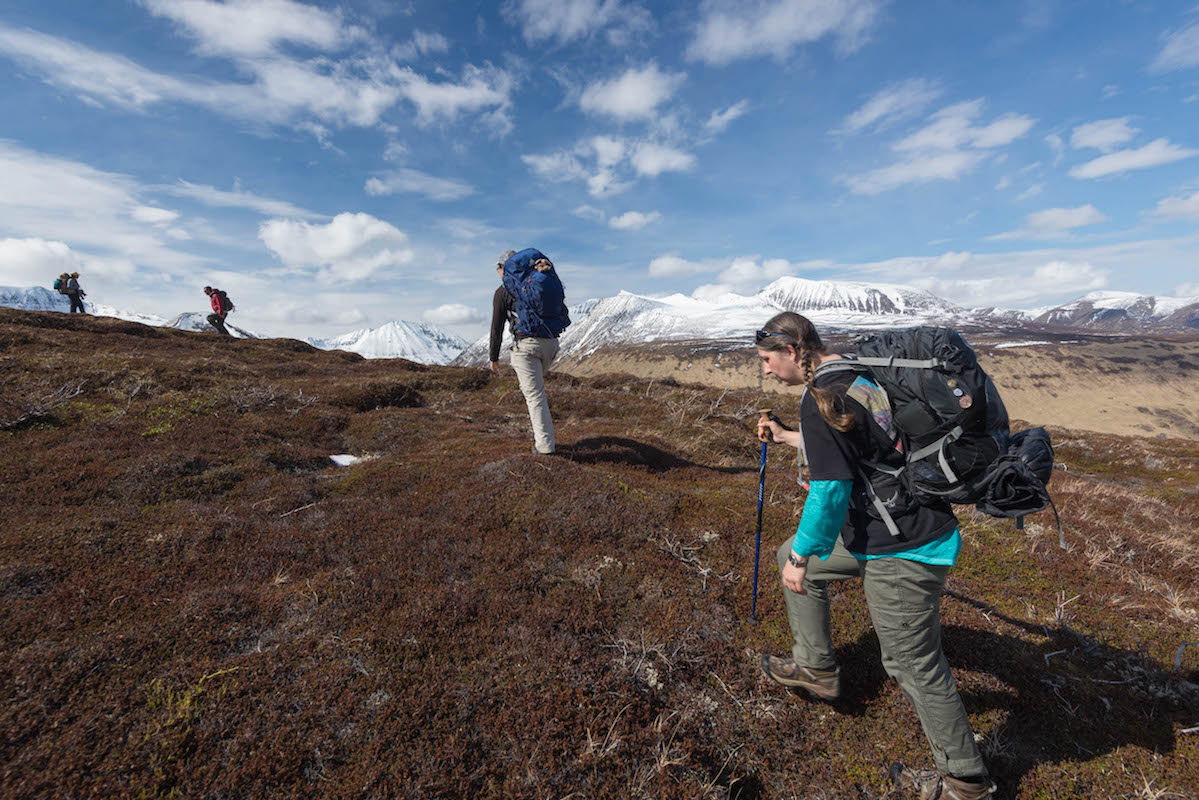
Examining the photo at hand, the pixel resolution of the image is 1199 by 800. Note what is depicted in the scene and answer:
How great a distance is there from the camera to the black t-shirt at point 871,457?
3641 millimetres

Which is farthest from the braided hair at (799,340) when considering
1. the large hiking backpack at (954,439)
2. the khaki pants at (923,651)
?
the khaki pants at (923,651)

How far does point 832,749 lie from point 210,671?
5.58 m

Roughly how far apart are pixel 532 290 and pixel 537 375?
1.75 m

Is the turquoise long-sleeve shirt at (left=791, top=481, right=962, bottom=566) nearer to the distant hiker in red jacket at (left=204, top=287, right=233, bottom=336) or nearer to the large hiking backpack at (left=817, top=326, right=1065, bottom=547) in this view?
the large hiking backpack at (left=817, top=326, right=1065, bottom=547)

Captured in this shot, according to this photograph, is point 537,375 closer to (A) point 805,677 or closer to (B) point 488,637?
(B) point 488,637

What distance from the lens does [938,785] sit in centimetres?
381

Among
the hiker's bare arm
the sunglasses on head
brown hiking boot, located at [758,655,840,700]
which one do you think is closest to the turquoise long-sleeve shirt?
the hiker's bare arm

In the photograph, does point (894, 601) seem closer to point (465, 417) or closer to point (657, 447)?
point (657, 447)

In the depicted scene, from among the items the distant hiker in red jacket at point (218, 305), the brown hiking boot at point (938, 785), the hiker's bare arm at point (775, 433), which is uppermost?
the distant hiker in red jacket at point (218, 305)

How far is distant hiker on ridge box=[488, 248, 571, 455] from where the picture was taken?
9.35 metres

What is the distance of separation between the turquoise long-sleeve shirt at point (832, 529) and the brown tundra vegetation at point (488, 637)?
1.99m

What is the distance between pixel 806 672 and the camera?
4660mm

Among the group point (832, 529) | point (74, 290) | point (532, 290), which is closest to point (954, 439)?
point (832, 529)

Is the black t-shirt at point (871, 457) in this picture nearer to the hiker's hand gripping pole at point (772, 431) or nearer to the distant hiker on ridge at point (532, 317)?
the hiker's hand gripping pole at point (772, 431)
